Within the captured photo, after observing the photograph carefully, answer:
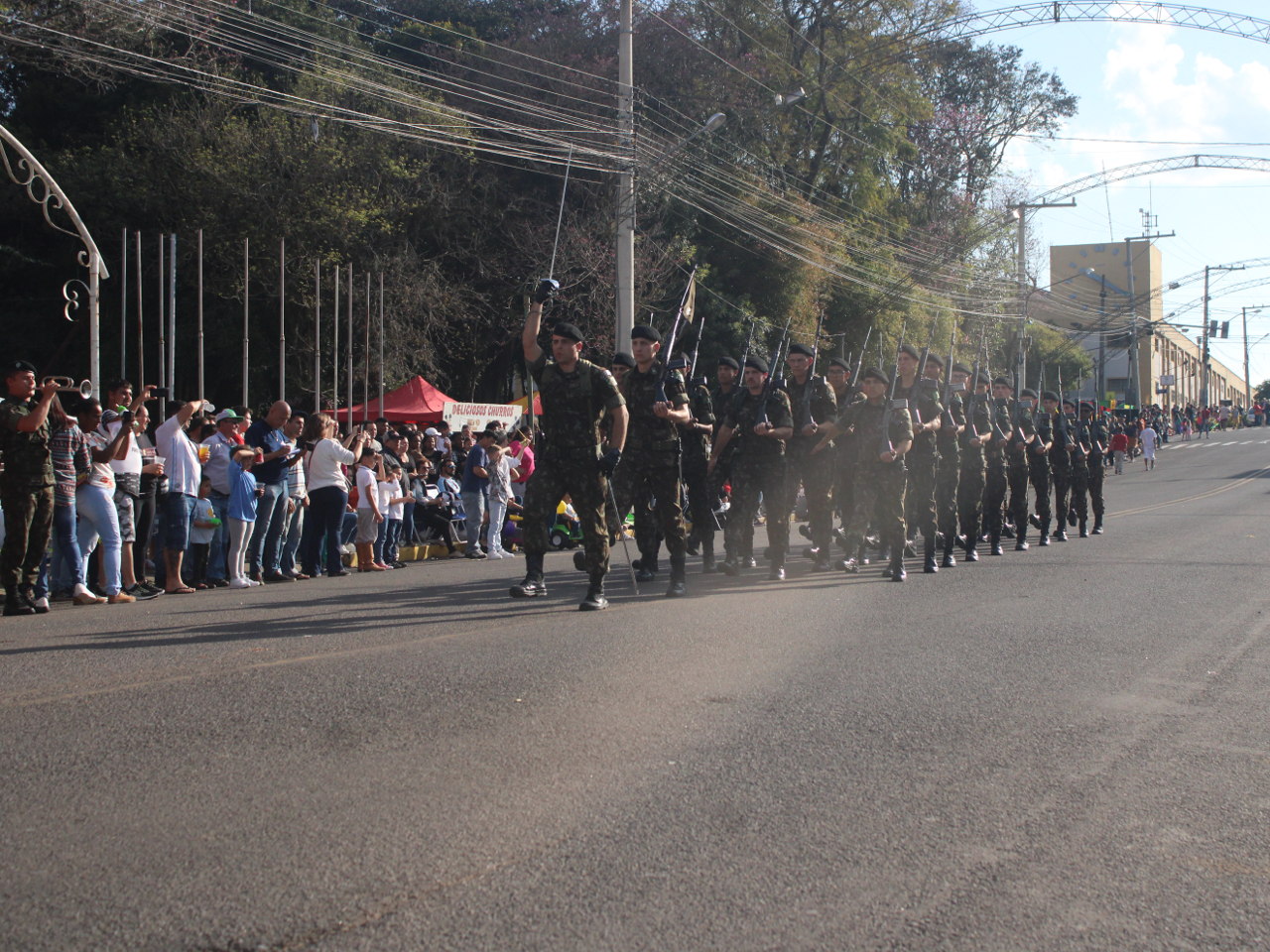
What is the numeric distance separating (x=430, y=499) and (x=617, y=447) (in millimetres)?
8085

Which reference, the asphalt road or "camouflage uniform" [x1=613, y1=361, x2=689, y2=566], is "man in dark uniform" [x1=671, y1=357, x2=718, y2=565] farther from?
the asphalt road

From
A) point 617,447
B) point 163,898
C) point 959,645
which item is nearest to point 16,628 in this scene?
point 617,447

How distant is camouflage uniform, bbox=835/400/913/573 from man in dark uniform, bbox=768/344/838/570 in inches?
13.9

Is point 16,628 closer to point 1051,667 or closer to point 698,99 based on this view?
point 1051,667

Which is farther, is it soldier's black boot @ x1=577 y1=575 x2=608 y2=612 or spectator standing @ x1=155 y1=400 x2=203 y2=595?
spectator standing @ x1=155 y1=400 x2=203 y2=595

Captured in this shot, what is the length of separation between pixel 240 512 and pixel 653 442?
422 cm

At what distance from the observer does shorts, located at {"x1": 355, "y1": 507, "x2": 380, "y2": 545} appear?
13.7 metres

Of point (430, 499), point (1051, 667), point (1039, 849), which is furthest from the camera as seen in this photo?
point (430, 499)

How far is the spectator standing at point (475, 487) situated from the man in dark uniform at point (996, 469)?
19.7ft

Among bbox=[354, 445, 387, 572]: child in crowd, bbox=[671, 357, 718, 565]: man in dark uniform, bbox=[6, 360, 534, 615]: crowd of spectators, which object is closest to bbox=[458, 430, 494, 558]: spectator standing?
bbox=[6, 360, 534, 615]: crowd of spectators

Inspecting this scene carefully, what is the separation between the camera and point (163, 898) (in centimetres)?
327

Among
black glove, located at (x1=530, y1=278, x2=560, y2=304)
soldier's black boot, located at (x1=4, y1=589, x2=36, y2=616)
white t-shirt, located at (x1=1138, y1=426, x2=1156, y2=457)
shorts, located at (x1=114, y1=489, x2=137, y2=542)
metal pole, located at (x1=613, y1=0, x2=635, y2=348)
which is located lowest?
soldier's black boot, located at (x1=4, y1=589, x2=36, y2=616)

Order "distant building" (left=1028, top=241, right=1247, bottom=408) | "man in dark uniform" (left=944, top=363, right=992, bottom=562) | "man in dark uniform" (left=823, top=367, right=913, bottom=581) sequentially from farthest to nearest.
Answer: "distant building" (left=1028, top=241, right=1247, bottom=408), "man in dark uniform" (left=944, top=363, right=992, bottom=562), "man in dark uniform" (left=823, top=367, right=913, bottom=581)

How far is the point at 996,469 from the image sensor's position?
13.9 meters
